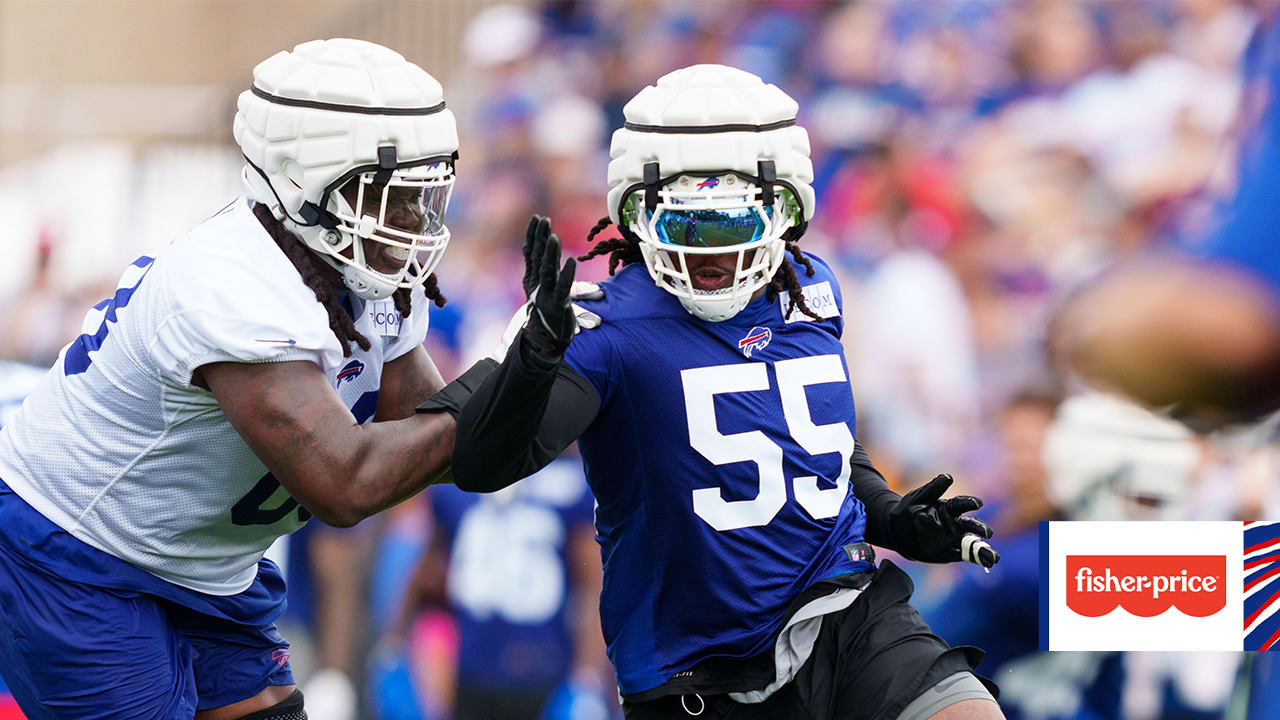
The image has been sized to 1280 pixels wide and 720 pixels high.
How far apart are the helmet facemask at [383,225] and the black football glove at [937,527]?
111cm

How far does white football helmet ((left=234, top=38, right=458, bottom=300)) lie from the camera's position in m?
2.74

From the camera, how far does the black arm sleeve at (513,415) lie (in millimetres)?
2514

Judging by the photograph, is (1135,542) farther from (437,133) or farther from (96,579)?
(96,579)

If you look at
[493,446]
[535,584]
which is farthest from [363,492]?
[535,584]

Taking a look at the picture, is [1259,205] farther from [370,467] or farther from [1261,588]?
[370,467]

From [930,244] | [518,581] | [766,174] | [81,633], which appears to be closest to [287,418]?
[81,633]

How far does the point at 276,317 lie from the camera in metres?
2.61

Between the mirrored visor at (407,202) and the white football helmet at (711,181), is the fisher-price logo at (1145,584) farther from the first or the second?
the mirrored visor at (407,202)

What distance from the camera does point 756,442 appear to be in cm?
293

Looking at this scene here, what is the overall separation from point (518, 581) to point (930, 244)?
2.01 metres

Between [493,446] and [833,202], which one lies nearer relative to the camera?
[493,446]

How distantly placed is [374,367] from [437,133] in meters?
0.51

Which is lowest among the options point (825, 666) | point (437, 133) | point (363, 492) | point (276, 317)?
point (825, 666)

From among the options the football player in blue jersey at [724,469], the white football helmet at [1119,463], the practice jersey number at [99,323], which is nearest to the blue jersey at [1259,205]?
the white football helmet at [1119,463]
